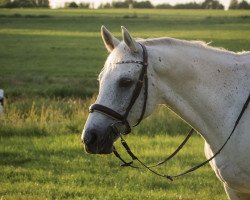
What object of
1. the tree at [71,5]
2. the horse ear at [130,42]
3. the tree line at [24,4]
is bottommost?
the tree at [71,5]

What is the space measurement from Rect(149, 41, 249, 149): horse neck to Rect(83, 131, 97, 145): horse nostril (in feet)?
2.55

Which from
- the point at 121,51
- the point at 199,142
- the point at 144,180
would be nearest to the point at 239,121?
the point at 121,51

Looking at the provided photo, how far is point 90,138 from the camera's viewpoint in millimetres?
4477

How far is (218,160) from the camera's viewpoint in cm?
486

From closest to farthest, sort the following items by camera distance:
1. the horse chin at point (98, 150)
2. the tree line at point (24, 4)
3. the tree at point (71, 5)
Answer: the horse chin at point (98, 150) → the tree line at point (24, 4) → the tree at point (71, 5)

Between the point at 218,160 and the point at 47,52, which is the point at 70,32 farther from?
the point at 218,160

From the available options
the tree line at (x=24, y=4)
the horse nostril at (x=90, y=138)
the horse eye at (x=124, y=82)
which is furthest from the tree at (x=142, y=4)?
the horse nostril at (x=90, y=138)

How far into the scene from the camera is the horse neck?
485cm

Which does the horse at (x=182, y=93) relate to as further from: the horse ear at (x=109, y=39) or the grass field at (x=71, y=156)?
the grass field at (x=71, y=156)

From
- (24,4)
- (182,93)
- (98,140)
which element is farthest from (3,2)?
(98,140)

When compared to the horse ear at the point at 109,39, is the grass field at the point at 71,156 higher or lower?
lower

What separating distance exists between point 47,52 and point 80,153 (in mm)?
33607

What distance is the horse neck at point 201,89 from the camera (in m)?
4.85

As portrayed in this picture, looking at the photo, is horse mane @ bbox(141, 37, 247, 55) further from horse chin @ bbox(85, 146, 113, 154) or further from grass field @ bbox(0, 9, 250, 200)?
grass field @ bbox(0, 9, 250, 200)
